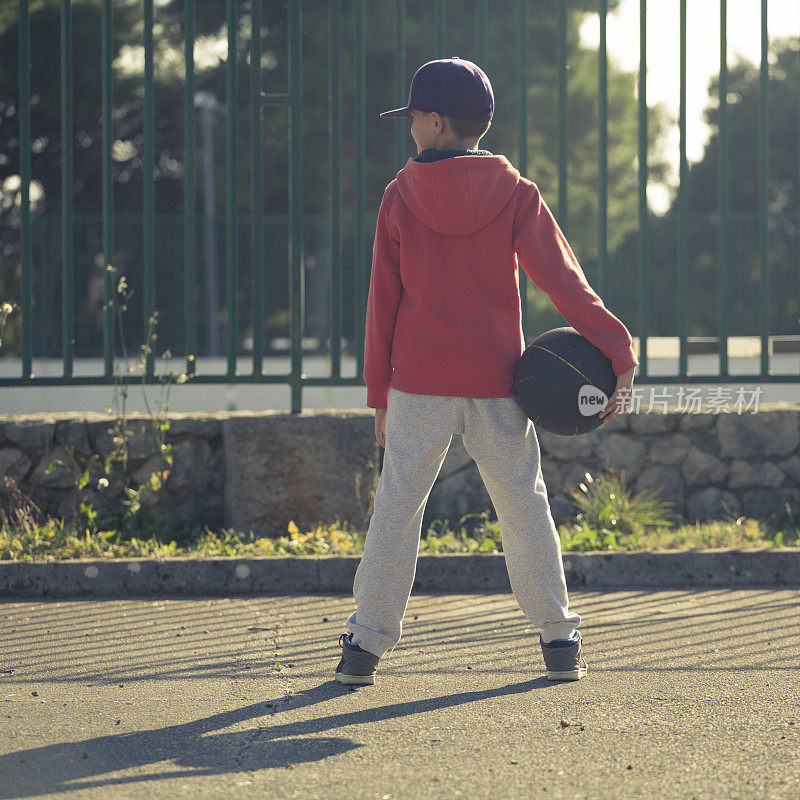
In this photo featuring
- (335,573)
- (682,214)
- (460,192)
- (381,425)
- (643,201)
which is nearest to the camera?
(460,192)

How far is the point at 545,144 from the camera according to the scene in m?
23.5

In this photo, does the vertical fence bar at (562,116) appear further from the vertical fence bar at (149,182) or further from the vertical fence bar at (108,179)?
the vertical fence bar at (108,179)

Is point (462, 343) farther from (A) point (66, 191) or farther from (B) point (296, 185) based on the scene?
(A) point (66, 191)

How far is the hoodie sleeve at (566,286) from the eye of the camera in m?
3.46

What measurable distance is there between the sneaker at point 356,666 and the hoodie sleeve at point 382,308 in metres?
0.74

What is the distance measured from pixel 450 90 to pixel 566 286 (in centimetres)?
66

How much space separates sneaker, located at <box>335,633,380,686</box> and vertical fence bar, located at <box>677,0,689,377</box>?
297 cm

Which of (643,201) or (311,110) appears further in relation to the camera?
(311,110)

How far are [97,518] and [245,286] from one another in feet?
49.8

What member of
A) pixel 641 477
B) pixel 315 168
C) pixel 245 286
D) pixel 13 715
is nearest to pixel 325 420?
pixel 641 477

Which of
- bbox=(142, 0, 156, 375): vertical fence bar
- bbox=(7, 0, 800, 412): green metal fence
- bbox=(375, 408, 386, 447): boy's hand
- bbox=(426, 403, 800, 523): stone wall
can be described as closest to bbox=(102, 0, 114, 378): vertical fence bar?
bbox=(7, 0, 800, 412): green metal fence

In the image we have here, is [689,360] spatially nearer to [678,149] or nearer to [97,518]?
[678,149]

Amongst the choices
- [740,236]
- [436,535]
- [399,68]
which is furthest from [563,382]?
[740,236]

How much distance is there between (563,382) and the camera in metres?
3.40
